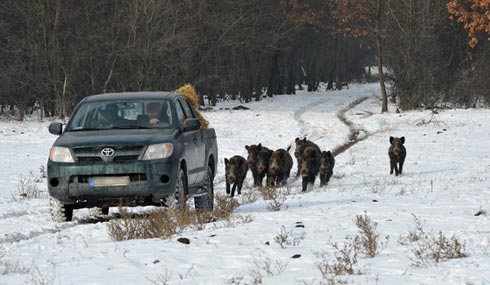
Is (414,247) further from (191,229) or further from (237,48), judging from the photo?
(237,48)

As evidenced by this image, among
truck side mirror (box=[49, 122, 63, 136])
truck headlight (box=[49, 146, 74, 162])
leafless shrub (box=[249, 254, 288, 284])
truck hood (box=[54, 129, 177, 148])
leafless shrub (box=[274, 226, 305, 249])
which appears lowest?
leafless shrub (box=[274, 226, 305, 249])

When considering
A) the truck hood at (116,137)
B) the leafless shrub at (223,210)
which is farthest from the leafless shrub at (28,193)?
the leafless shrub at (223,210)

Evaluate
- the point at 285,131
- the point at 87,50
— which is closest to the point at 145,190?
the point at 285,131

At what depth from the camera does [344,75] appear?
8588cm

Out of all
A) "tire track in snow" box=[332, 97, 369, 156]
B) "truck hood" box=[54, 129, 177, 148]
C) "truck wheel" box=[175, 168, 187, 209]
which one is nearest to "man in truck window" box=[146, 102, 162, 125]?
"truck hood" box=[54, 129, 177, 148]

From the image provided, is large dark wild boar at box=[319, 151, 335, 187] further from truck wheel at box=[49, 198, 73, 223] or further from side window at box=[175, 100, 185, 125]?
truck wheel at box=[49, 198, 73, 223]

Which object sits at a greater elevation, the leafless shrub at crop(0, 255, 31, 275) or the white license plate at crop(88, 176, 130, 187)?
the white license plate at crop(88, 176, 130, 187)

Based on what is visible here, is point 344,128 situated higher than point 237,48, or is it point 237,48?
point 237,48

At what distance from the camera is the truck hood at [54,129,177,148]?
34.7 ft

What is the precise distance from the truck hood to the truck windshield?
35 centimetres

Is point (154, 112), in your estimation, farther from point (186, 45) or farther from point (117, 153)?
point (186, 45)

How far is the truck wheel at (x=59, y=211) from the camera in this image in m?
11.0

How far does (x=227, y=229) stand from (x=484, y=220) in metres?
3.23

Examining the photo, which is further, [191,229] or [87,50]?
[87,50]
